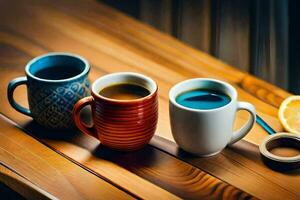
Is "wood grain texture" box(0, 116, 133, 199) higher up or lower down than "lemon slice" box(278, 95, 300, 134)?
Result: lower down

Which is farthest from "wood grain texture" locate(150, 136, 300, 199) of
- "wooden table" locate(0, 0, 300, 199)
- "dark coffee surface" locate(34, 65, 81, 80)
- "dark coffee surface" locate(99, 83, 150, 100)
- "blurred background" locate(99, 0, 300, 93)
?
"blurred background" locate(99, 0, 300, 93)

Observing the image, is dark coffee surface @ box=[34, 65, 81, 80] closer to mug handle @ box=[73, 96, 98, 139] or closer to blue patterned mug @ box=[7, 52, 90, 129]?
blue patterned mug @ box=[7, 52, 90, 129]

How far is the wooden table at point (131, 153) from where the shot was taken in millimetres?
1075

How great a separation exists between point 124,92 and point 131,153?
0.12 m

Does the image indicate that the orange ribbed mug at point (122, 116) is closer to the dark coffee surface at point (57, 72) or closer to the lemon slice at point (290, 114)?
the dark coffee surface at point (57, 72)

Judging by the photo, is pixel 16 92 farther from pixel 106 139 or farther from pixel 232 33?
pixel 232 33

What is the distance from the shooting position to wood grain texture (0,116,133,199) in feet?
3.50

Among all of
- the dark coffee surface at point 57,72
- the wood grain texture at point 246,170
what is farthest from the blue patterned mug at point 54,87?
the wood grain texture at point 246,170

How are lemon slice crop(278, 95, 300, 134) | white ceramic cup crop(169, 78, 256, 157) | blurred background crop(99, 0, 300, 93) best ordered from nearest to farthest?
white ceramic cup crop(169, 78, 256, 157) < lemon slice crop(278, 95, 300, 134) < blurred background crop(99, 0, 300, 93)

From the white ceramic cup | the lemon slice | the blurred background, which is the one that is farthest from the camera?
the blurred background

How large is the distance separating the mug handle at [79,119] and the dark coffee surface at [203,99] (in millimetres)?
164

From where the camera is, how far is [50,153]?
117 cm

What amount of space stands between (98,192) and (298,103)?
17.1 inches

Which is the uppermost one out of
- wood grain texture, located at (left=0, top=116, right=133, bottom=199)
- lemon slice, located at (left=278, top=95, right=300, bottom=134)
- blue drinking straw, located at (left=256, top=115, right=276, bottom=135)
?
lemon slice, located at (left=278, top=95, right=300, bottom=134)
